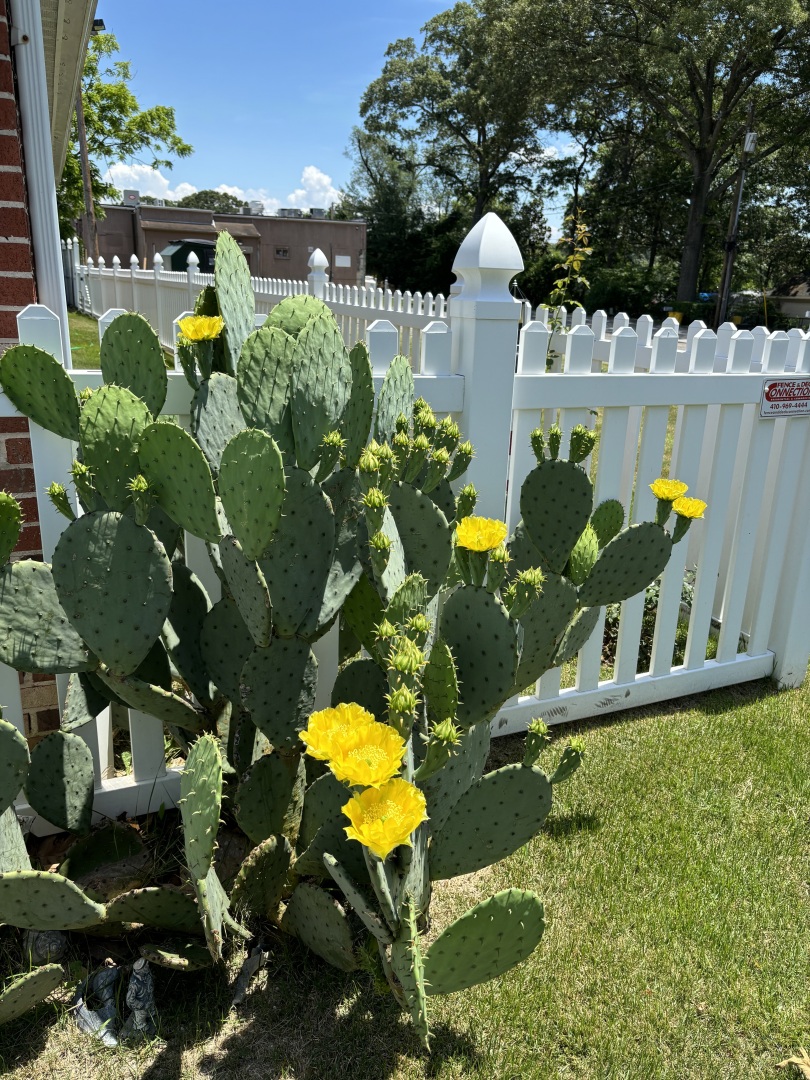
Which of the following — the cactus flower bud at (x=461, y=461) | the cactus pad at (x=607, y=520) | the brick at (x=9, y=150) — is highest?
the brick at (x=9, y=150)

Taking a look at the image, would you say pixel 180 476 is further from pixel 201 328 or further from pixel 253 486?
pixel 201 328

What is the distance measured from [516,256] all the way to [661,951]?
2.11 metres

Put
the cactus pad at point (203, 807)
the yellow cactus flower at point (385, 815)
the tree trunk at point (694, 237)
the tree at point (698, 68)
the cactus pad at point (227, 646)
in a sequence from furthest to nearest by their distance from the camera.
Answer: the tree trunk at point (694, 237), the tree at point (698, 68), the cactus pad at point (227, 646), the cactus pad at point (203, 807), the yellow cactus flower at point (385, 815)

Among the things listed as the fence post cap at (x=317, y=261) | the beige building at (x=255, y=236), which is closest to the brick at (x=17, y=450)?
the fence post cap at (x=317, y=261)

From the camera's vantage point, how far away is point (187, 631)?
2203mm

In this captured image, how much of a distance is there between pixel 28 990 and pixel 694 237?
3444 centimetres

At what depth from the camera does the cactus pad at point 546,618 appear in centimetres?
222

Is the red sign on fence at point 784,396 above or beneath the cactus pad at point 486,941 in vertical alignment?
above

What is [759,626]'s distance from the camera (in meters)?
3.63

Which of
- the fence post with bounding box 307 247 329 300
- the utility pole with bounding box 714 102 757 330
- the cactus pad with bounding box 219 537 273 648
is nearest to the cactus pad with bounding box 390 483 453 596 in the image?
the cactus pad with bounding box 219 537 273 648

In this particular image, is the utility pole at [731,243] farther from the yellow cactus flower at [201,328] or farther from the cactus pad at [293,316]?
the yellow cactus flower at [201,328]

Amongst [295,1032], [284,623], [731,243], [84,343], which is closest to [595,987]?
[295,1032]

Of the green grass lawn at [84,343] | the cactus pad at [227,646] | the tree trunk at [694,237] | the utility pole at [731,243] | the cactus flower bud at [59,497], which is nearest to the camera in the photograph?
the cactus flower bud at [59,497]

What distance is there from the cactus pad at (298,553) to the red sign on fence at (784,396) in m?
2.27
